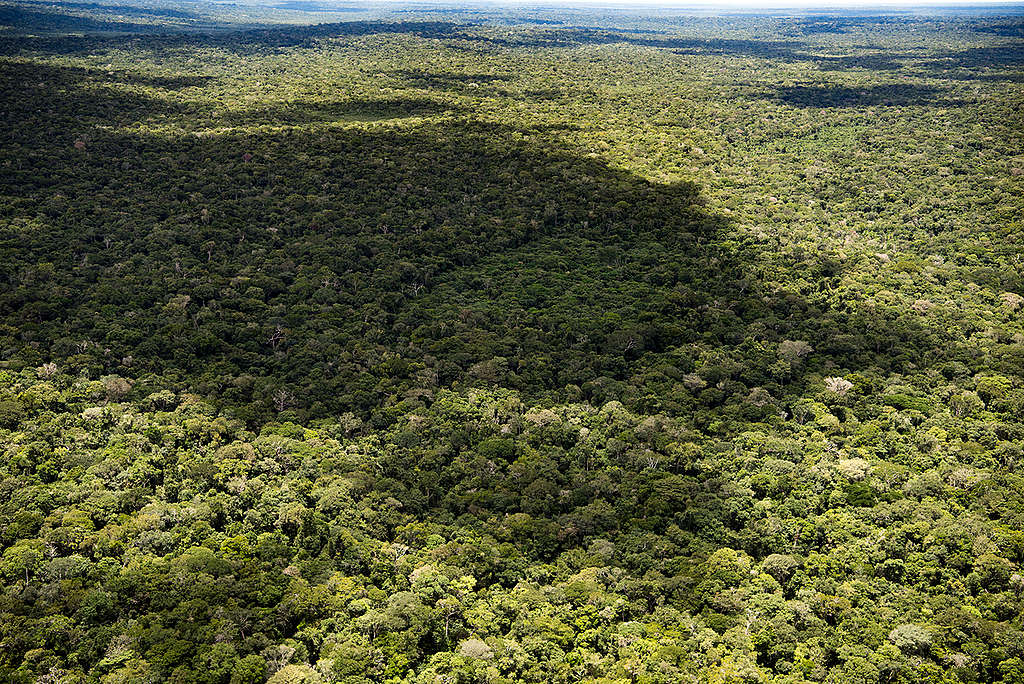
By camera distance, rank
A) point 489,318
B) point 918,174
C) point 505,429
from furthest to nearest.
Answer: point 918,174, point 489,318, point 505,429

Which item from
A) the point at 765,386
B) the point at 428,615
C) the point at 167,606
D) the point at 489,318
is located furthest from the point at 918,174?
the point at 167,606

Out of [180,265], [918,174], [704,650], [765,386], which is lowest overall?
[704,650]

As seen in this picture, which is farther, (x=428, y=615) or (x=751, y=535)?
(x=751, y=535)

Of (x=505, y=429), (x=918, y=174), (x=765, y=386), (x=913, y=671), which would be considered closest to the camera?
(x=913, y=671)

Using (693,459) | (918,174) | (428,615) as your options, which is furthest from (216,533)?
(918,174)

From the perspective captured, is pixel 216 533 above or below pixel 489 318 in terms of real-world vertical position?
below

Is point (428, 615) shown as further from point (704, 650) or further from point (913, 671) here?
point (913, 671)
